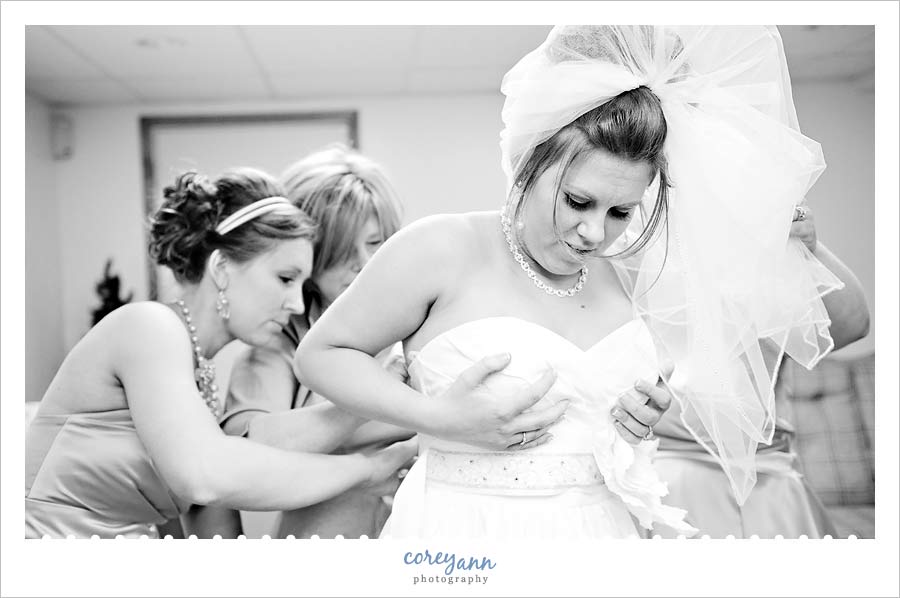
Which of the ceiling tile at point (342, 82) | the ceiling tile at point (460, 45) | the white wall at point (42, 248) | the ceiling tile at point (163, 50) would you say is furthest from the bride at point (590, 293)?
the white wall at point (42, 248)

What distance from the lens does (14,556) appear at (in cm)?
101

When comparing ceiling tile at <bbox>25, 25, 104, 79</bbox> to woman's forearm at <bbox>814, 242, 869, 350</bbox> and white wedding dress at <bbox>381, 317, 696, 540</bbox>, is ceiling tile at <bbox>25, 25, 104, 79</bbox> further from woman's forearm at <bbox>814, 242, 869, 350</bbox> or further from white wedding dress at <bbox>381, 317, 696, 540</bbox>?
woman's forearm at <bbox>814, 242, 869, 350</bbox>

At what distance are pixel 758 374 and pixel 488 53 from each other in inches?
67.5

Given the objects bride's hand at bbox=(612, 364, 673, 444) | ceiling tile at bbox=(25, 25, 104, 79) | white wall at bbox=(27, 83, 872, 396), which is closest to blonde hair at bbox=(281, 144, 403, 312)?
bride's hand at bbox=(612, 364, 673, 444)

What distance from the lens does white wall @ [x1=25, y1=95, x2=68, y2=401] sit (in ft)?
13.1

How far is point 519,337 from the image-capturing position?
42.6 inches

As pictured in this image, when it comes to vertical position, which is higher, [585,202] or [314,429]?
[585,202]

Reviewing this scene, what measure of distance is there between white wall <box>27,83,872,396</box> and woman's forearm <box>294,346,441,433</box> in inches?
73.6

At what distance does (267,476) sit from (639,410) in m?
0.60

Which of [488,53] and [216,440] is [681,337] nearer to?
[216,440]

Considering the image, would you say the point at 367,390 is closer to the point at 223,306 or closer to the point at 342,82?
the point at 223,306

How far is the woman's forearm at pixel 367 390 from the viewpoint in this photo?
1073 millimetres

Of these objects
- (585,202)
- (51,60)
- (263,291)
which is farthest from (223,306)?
(51,60)

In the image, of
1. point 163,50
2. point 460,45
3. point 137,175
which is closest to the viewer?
point 460,45
